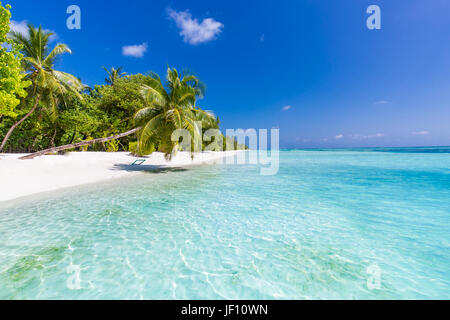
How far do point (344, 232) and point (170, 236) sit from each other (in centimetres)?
332

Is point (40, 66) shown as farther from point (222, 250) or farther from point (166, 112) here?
point (222, 250)

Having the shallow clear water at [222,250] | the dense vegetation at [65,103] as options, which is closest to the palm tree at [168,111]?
the dense vegetation at [65,103]

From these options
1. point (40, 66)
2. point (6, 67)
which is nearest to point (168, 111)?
point (6, 67)

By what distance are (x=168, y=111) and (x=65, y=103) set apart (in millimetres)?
9338

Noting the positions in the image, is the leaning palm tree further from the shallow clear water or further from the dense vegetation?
the shallow clear water

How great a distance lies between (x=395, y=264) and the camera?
263cm

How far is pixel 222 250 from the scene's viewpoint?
2955mm

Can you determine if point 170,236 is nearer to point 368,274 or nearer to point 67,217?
point 67,217

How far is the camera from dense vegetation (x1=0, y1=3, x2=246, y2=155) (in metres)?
9.06

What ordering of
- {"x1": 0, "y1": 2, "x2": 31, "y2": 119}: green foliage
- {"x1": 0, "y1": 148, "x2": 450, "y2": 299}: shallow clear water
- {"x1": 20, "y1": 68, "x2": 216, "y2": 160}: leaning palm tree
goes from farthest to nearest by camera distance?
1. {"x1": 20, "y1": 68, "x2": 216, "y2": 160}: leaning palm tree
2. {"x1": 0, "y1": 2, "x2": 31, "y2": 119}: green foliage
3. {"x1": 0, "y1": 148, "x2": 450, "y2": 299}: shallow clear water

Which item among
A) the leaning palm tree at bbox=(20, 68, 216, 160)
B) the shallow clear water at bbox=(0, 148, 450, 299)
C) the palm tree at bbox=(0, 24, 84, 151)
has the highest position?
the palm tree at bbox=(0, 24, 84, 151)

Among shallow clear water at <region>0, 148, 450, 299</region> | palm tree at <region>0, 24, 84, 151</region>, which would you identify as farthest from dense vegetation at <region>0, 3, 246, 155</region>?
shallow clear water at <region>0, 148, 450, 299</region>

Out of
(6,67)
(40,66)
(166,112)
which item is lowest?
(166,112)
